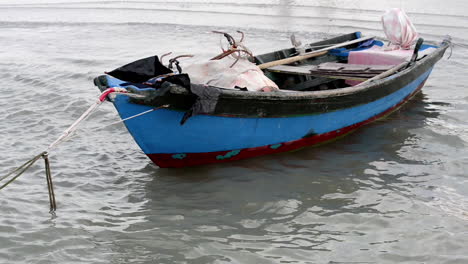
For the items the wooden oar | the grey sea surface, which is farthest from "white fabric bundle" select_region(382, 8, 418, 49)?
the grey sea surface

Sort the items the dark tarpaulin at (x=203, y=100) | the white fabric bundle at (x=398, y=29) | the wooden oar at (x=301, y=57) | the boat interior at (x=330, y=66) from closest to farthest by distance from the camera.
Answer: the dark tarpaulin at (x=203, y=100)
the boat interior at (x=330, y=66)
the wooden oar at (x=301, y=57)
the white fabric bundle at (x=398, y=29)

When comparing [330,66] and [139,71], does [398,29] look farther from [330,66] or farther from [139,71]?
[139,71]

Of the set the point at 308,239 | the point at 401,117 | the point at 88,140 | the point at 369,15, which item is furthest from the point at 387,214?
the point at 369,15

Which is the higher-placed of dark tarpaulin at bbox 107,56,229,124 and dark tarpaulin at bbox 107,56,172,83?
dark tarpaulin at bbox 107,56,172,83

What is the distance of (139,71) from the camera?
616cm

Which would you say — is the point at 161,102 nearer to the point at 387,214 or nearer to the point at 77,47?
the point at 387,214

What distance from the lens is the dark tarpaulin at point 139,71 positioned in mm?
6016

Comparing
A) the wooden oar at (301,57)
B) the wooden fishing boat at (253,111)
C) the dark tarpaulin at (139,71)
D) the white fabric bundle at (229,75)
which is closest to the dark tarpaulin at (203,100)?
the wooden fishing boat at (253,111)

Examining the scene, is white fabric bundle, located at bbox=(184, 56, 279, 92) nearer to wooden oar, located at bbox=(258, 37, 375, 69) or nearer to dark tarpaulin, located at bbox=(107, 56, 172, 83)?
dark tarpaulin, located at bbox=(107, 56, 172, 83)

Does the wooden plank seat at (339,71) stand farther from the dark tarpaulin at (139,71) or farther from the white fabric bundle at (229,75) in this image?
the dark tarpaulin at (139,71)

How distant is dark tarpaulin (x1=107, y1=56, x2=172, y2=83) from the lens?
19.7ft

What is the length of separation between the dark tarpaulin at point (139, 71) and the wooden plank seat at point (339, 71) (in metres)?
2.10

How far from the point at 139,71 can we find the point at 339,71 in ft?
9.89

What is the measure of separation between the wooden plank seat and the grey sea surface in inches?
35.8
